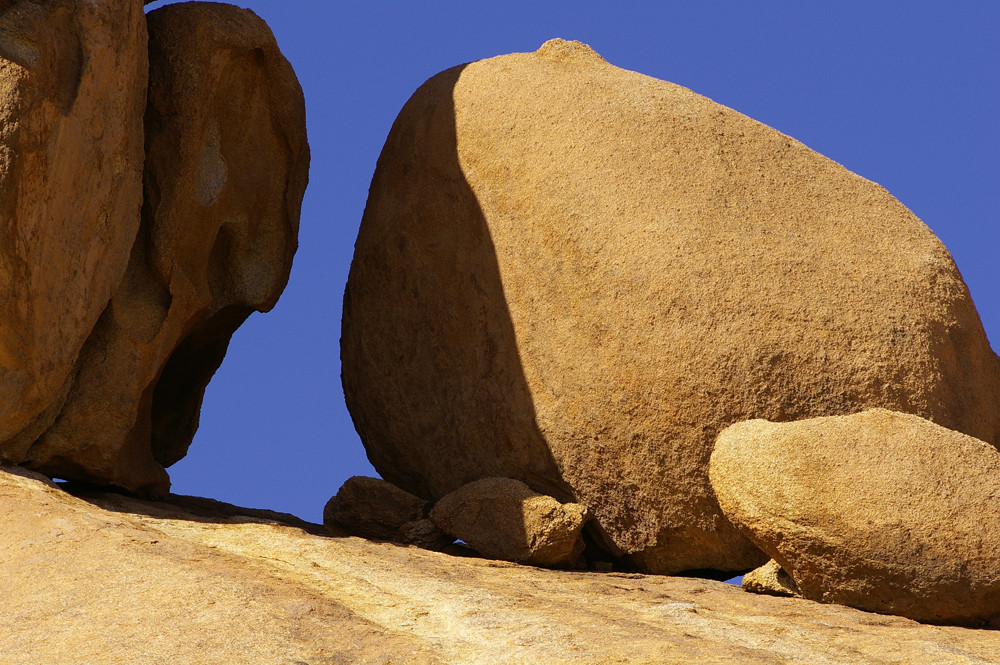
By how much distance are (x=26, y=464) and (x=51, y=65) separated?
184 centimetres

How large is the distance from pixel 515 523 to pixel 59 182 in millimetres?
2513

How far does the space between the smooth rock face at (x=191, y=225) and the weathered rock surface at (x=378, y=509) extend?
1096mm

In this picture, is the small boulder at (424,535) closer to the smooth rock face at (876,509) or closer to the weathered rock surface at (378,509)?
the weathered rock surface at (378,509)

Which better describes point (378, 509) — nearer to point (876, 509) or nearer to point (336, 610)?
point (336, 610)

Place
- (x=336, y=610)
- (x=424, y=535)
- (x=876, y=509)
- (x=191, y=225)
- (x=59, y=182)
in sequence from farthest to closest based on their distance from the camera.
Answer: (x=191, y=225), (x=424, y=535), (x=59, y=182), (x=876, y=509), (x=336, y=610)

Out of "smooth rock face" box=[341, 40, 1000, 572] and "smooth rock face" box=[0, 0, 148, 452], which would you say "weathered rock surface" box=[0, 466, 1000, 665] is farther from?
"smooth rock face" box=[341, 40, 1000, 572]

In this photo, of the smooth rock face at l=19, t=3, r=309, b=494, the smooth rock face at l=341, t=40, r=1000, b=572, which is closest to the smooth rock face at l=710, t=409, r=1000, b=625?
the smooth rock face at l=341, t=40, r=1000, b=572

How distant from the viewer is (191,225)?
22.5 feet

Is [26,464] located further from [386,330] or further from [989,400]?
[989,400]

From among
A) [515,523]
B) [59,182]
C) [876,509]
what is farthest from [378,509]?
[876,509]

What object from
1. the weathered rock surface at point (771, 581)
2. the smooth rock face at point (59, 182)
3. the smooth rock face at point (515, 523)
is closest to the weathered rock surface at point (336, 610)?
the weathered rock surface at point (771, 581)

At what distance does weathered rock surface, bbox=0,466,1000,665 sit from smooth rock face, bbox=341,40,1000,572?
0.66 m

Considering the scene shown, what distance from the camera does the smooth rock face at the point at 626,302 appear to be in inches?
242

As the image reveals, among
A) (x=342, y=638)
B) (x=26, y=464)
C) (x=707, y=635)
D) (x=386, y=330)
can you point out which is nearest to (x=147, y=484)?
(x=26, y=464)
